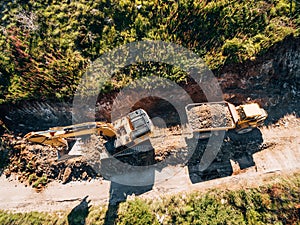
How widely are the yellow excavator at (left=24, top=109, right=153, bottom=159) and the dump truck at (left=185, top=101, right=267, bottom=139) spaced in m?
2.98

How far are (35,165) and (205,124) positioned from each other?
36.5 ft

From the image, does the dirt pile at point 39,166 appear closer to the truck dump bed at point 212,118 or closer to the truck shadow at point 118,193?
the truck shadow at point 118,193

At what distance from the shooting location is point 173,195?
12352mm

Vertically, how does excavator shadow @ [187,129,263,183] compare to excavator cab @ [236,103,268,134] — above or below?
below

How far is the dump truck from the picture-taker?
12305 millimetres

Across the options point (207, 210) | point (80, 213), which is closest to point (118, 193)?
point (80, 213)

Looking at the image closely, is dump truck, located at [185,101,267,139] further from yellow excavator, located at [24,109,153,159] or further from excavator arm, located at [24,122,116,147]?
excavator arm, located at [24,122,116,147]

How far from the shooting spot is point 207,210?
1134cm

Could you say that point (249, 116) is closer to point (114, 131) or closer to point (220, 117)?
point (220, 117)

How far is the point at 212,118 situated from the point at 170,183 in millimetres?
4715

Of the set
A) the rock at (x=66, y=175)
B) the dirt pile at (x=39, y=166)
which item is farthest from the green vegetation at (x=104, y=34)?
the rock at (x=66, y=175)

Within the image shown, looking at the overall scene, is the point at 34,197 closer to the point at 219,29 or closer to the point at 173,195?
the point at 173,195

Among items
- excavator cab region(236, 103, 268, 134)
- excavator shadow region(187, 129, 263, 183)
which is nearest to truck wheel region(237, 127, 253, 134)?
excavator cab region(236, 103, 268, 134)

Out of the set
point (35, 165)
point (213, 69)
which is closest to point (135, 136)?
point (213, 69)
